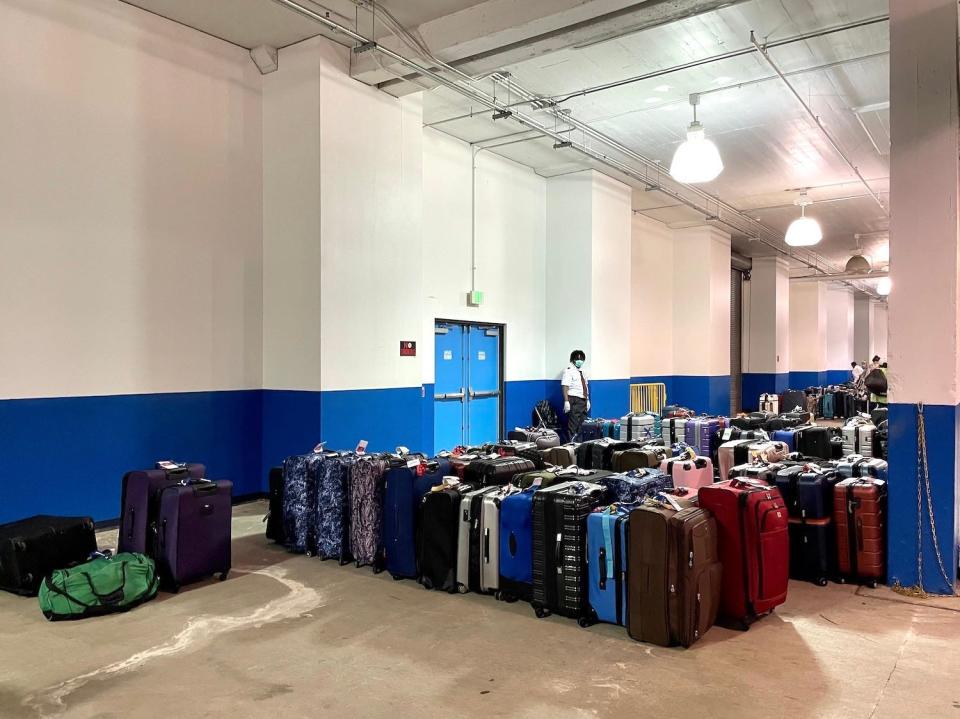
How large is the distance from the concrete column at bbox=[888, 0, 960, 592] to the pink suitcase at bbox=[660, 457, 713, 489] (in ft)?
4.51

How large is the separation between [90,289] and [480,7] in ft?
13.9

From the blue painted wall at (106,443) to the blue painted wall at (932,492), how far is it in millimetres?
5756

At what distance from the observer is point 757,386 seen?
1891 centimetres

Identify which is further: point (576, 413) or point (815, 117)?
point (576, 413)

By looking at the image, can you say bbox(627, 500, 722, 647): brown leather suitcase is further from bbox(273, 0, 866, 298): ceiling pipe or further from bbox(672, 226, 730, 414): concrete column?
bbox(672, 226, 730, 414): concrete column

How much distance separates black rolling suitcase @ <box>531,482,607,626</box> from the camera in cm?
399

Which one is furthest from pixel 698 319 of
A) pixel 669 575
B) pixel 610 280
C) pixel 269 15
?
pixel 669 575

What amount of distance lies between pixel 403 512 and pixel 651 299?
11124 mm

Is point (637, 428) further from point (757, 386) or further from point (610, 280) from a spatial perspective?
point (757, 386)

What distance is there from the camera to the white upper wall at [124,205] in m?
5.62

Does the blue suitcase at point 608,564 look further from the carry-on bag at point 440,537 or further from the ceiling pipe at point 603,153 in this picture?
the ceiling pipe at point 603,153

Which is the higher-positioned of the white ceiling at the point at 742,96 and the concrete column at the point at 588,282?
the white ceiling at the point at 742,96

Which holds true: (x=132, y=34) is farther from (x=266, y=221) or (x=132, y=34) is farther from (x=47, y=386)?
(x=47, y=386)

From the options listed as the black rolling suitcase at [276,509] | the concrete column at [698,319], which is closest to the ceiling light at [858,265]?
the concrete column at [698,319]
